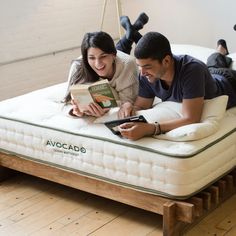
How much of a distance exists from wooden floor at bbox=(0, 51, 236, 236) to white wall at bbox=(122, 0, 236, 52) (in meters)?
1.76

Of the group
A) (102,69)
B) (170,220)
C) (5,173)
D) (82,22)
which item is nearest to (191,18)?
(82,22)

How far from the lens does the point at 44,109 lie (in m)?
2.44

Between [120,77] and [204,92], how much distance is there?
493mm

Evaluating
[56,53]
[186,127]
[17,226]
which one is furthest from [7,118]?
[56,53]

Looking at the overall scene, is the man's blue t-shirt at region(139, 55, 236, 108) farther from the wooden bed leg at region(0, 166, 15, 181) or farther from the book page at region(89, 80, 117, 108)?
the wooden bed leg at region(0, 166, 15, 181)

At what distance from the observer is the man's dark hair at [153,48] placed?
195cm

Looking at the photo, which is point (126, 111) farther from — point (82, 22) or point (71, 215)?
point (82, 22)

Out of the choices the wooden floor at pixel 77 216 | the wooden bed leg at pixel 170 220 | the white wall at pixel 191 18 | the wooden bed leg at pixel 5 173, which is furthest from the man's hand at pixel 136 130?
the white wall at pixel 191 18

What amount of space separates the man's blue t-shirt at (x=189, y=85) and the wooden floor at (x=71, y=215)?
0.52 meters

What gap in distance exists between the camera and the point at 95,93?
216cm

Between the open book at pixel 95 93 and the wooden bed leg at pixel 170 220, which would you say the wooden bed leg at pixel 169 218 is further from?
the open book at pixel 95 93

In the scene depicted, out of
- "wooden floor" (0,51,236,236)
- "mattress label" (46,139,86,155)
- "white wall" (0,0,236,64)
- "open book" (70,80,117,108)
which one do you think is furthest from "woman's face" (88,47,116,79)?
"white wall" (0,0,236,64)

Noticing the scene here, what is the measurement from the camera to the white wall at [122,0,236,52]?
3559mm

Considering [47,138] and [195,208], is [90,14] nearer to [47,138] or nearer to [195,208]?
[47,138]
